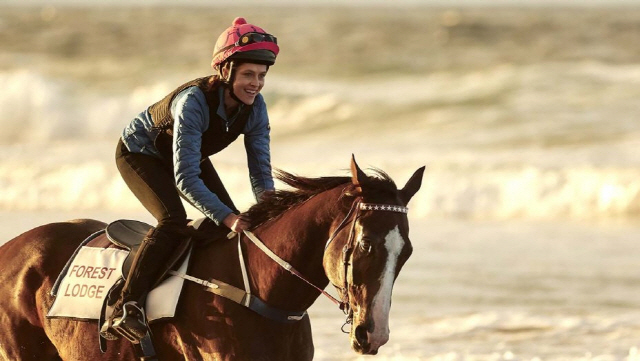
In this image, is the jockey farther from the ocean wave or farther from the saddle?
the ocean wave

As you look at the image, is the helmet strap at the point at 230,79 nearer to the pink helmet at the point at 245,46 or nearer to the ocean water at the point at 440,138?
the pink helmet at the point at 245,46

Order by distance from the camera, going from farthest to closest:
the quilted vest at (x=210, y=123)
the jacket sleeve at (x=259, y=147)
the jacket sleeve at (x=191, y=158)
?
the jacket sleeve at (x=259, y=147), the quilted vest at (x=210, y=123), the jacket sleeve at (x=191, y=158)

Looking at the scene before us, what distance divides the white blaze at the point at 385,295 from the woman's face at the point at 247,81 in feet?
3.54

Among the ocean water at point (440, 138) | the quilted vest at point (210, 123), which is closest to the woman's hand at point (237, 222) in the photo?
the quilted vest at point (210, 123)

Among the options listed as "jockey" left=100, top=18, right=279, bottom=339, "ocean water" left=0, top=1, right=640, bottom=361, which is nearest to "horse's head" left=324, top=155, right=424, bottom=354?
"jockey" left=100, top=18, right=279, bottom=339

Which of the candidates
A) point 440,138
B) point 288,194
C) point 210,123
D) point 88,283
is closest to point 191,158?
point 210,123

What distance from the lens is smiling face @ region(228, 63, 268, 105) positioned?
521cm

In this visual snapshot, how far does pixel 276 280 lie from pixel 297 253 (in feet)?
0.51

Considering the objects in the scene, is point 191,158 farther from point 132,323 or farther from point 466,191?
point 466,191

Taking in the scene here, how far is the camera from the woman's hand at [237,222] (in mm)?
5141

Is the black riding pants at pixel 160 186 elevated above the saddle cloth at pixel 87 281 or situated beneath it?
elevated above

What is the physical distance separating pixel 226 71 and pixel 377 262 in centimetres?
125

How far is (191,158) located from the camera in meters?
5.13

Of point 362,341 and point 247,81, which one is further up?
point 247,81
